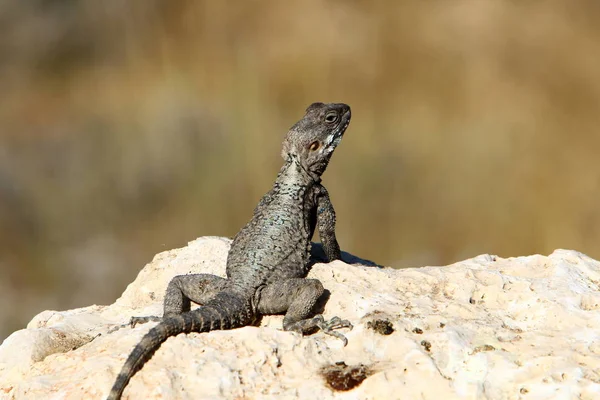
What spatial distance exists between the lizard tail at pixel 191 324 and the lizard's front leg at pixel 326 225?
4.17 feet

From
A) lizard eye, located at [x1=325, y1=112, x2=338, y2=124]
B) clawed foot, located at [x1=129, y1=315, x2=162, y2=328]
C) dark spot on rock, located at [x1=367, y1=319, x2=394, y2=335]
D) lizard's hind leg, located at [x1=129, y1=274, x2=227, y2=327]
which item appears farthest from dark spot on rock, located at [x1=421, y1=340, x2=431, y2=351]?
lizard eye, located at [x1=325, y1=112, x2=338, y2=124]

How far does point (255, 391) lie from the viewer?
4.27 m

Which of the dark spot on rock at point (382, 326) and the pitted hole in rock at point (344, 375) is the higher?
the dark spot on rock at point (382, 326)

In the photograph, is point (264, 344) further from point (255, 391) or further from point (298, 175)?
point (298, 175)

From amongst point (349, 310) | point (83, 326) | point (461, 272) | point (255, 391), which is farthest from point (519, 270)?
point (83, 326)

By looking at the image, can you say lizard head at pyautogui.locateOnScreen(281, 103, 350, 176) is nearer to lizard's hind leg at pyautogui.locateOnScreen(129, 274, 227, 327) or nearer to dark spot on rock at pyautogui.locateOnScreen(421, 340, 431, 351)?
lizard's hind leg at pyautogui.locateOnScreen(129, 274, 227, 327)

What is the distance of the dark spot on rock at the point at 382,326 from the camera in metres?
4.79

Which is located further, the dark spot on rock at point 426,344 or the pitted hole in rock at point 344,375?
the dark spot on rock at point 426,344

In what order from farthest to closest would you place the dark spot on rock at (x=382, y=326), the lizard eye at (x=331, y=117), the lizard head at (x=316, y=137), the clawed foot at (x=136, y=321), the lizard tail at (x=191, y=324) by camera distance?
1. the lizard eye at (x=331, y=117)
2. the lizard head at (x=316, y=137)
3. the clawed foot at (x=136, y=321)
4. the dark spot on rock at (x=382, y=326)
5. the lizard tail at (x=191, y=324)

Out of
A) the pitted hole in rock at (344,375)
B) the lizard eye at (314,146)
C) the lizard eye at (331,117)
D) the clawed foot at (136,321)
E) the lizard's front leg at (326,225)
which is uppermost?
the lizard eye at (331,117)

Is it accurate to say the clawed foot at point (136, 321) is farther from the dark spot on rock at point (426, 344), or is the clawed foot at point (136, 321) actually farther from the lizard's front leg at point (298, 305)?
the dark spot on rock at point (426, 344)

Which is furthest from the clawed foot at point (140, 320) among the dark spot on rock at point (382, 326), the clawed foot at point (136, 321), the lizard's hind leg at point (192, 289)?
the dark spot on rock at point (382, 326)

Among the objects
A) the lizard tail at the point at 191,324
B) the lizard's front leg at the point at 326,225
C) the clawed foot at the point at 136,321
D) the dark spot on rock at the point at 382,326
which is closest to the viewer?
the lizard tail at the point at 191,324

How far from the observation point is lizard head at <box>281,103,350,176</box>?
21.9 ft
